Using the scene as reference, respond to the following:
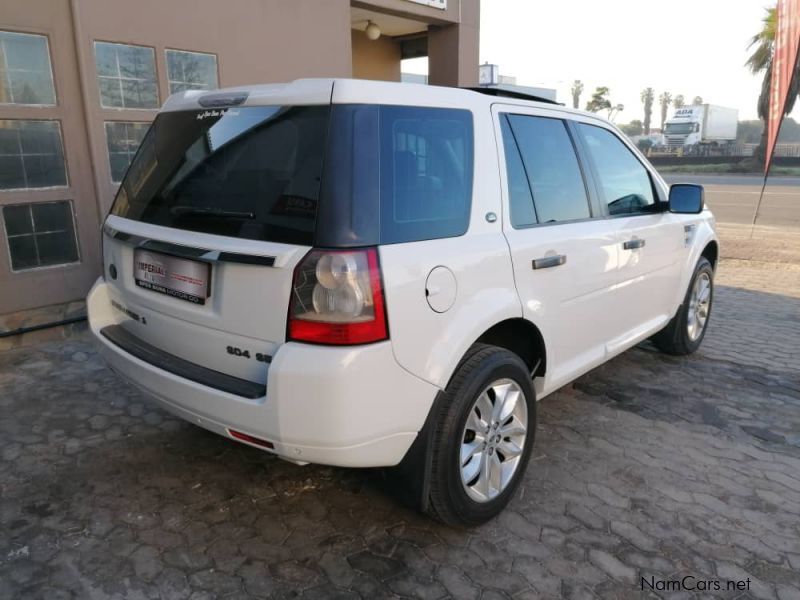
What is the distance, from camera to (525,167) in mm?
3070

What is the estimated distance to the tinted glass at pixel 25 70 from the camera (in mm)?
4898

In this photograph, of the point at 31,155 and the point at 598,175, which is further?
the point at 31,155

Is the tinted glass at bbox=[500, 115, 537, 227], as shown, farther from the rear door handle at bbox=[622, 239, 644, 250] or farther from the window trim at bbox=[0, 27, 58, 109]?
the window trim at bbox=[0, 27, 58, 109]

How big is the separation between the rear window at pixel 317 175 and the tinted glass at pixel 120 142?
306 centimetres

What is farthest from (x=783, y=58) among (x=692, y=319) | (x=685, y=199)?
(x=685, y=199)

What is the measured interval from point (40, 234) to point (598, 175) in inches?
177

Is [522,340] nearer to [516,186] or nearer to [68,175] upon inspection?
[516,186]

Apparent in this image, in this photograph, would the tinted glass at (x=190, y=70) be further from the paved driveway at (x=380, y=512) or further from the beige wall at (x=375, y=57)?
the beige wall at (x=375, y=57)

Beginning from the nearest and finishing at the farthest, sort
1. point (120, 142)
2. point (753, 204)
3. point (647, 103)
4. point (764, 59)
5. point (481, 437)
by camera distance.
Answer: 1. point (481, 437)
2. point (120, 142)
3. point (753, 204)
4. point (764, 59)
5. point (647, 103)

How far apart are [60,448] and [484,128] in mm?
2874

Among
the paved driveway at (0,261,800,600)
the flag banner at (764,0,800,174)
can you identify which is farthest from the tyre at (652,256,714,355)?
the flag banner at (764,0,800,174)

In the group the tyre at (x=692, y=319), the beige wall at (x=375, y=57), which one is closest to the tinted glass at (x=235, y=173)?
the tyre at (x=692, y=319)

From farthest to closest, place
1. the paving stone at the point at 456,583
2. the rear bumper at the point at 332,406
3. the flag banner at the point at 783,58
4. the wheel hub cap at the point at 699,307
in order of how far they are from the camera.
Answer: the flag banner at the point at 783,58 < the wheel hub cap at the point at 699,307 < the paving stone at the point at 456,583 < the rear bumper at the point at 332,406

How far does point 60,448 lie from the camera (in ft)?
11.5
